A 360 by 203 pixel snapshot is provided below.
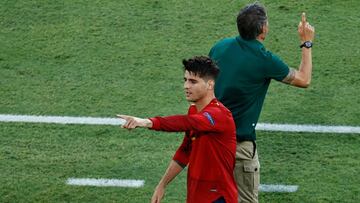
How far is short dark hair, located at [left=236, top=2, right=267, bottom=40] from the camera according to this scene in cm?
635

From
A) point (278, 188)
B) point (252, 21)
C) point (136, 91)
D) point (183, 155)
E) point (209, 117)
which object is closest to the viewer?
point (209, 117)

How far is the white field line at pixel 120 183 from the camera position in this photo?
778 cm

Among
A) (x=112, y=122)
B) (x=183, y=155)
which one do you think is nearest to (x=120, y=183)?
(x=112, y=122)

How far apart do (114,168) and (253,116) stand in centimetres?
206

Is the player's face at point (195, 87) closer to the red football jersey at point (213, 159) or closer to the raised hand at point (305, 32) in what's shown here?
the red football jersey at point (213, 159)

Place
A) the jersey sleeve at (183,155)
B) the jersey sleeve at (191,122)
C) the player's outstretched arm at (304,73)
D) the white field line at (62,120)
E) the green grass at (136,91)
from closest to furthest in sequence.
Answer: the jersey sleeve at (191,122), the jersey sleeve at (183,155), the player's outstretched arm at (304,73), the green grass at (136,91), the white field line at (62,120)

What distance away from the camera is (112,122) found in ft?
29.5

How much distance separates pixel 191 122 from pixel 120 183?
2506mm

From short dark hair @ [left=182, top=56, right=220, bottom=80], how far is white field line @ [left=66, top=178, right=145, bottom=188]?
2.30 metres

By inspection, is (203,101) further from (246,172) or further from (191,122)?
(246,172)

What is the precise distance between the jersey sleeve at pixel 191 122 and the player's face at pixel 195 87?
0.13m

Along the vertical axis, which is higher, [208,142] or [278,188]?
[208,142]

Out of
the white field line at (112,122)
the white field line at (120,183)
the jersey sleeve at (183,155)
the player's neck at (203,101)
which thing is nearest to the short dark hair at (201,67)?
the player's neck at (203,101)

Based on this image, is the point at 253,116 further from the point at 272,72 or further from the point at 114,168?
the point at 114,168
